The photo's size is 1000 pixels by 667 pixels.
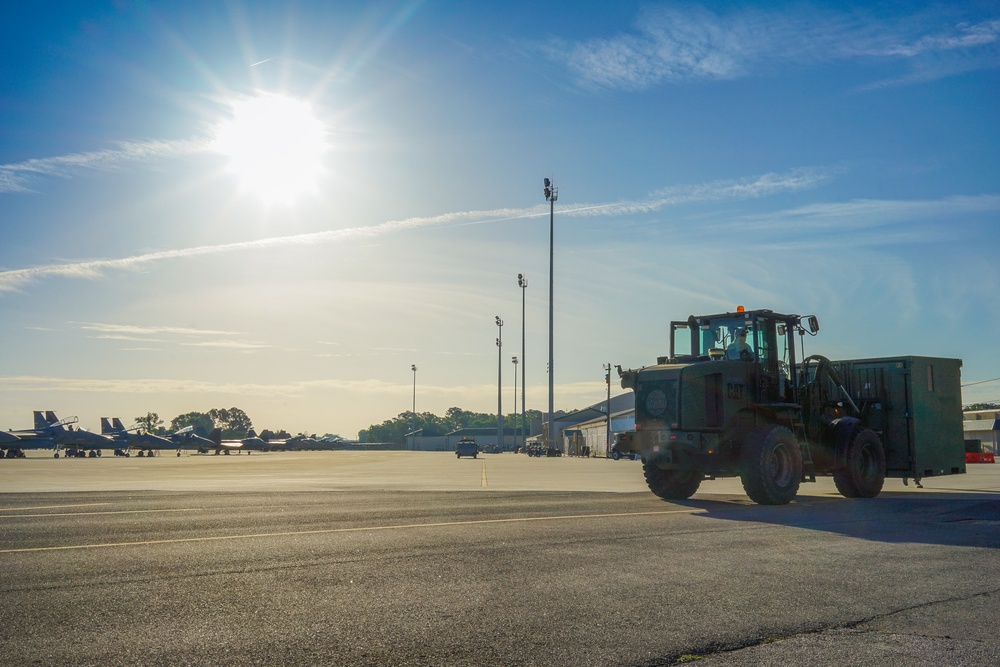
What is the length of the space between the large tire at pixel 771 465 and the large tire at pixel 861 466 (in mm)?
1461

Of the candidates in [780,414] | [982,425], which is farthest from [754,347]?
[982,425]

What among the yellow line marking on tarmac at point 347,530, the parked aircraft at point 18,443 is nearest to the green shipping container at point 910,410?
the yellow line marking on tarmac at point 347,530

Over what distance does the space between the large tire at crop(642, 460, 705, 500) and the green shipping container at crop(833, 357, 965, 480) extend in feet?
15.0

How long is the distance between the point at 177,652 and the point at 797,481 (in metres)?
14.0

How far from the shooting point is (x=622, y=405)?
147625mm

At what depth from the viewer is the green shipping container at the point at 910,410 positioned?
18.3 metres

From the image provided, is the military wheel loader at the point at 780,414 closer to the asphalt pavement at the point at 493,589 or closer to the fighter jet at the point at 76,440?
the asphalt pavement at the point at 493,589

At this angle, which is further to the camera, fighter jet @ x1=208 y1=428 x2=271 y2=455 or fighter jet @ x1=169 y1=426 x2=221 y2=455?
fighter jet @ x1=208 y1=428 x2=271 y2=455

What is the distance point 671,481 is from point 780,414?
2.70 meters

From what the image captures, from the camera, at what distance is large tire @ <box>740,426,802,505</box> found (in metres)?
15.5

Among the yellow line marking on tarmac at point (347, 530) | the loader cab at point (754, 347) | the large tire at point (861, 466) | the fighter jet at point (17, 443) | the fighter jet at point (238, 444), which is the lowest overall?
the fighter jet at point (238, 444)

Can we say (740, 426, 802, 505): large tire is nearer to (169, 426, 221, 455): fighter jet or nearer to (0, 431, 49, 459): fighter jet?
(0, 431, 49, 459): fighter jet

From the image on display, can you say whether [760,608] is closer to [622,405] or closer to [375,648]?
[375,648]

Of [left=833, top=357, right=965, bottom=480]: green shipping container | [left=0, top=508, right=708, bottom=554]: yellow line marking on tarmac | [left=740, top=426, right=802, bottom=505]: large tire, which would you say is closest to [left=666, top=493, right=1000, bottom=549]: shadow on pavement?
[left=740, top=426, right=802, bottom=505]: large tire
